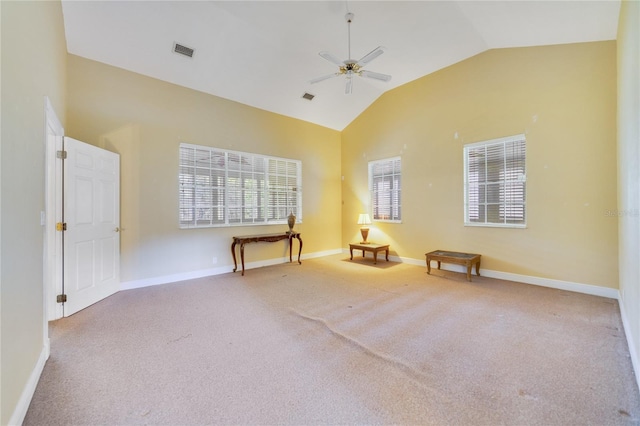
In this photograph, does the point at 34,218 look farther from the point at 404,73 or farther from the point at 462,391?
the point at 404,73

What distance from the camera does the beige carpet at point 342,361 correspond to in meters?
1.67

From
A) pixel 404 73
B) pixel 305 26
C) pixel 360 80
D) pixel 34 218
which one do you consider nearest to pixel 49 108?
pixel 34 218

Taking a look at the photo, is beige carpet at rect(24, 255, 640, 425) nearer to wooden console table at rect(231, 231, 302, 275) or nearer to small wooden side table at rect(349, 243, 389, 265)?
wooden console table at rect(231, 231, 302, 275)

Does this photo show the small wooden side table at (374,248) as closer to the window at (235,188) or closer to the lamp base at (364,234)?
the lamp base at (364,234)

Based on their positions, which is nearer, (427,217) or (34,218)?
(34,218)

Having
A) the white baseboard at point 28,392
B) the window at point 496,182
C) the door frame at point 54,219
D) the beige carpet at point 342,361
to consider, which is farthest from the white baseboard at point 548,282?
the door frame at point 54,219

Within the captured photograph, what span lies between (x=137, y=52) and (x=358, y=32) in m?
3.24

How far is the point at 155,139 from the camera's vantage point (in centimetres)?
440

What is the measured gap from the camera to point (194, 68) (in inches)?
172

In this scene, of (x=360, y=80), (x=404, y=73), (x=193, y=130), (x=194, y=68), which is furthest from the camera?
(x=360, y=80)

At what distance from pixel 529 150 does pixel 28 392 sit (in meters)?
6.09

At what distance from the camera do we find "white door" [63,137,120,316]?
323 cm

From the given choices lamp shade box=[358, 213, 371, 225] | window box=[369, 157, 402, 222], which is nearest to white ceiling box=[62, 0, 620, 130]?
window box=[369, 157, 402, 222]

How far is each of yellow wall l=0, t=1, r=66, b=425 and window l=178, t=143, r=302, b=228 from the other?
249 centimetres
